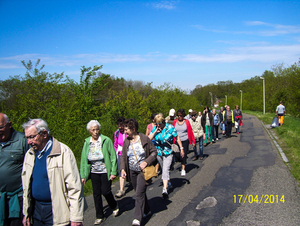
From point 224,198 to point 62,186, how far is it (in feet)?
12.7

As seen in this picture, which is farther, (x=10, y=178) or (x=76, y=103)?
(x=76, y=103)

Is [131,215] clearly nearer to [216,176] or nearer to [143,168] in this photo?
[143,168]

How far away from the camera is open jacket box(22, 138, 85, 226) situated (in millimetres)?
2658

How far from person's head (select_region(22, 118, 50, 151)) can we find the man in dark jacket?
0.70 m

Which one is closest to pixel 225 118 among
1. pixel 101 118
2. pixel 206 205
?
pixel 101 118

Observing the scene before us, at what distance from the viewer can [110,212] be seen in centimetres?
499

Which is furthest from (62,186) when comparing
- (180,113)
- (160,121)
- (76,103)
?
(76,103)

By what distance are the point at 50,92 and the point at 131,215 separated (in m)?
13.5

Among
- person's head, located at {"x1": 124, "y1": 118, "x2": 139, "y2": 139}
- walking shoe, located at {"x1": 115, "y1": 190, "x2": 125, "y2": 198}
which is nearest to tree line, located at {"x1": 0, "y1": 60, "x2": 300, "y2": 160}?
walking shoe, located at {"x1": 115, "y1": 190, "x2": 125, "y2": 198}

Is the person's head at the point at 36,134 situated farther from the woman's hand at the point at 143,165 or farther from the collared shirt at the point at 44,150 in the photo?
the woman's hand at the point at 143,165

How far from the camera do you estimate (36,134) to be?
8.81 ft

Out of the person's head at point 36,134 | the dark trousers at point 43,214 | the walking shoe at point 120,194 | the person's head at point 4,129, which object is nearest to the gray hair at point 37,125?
the person's head at point 36,134

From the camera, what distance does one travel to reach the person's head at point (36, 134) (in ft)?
8.79
